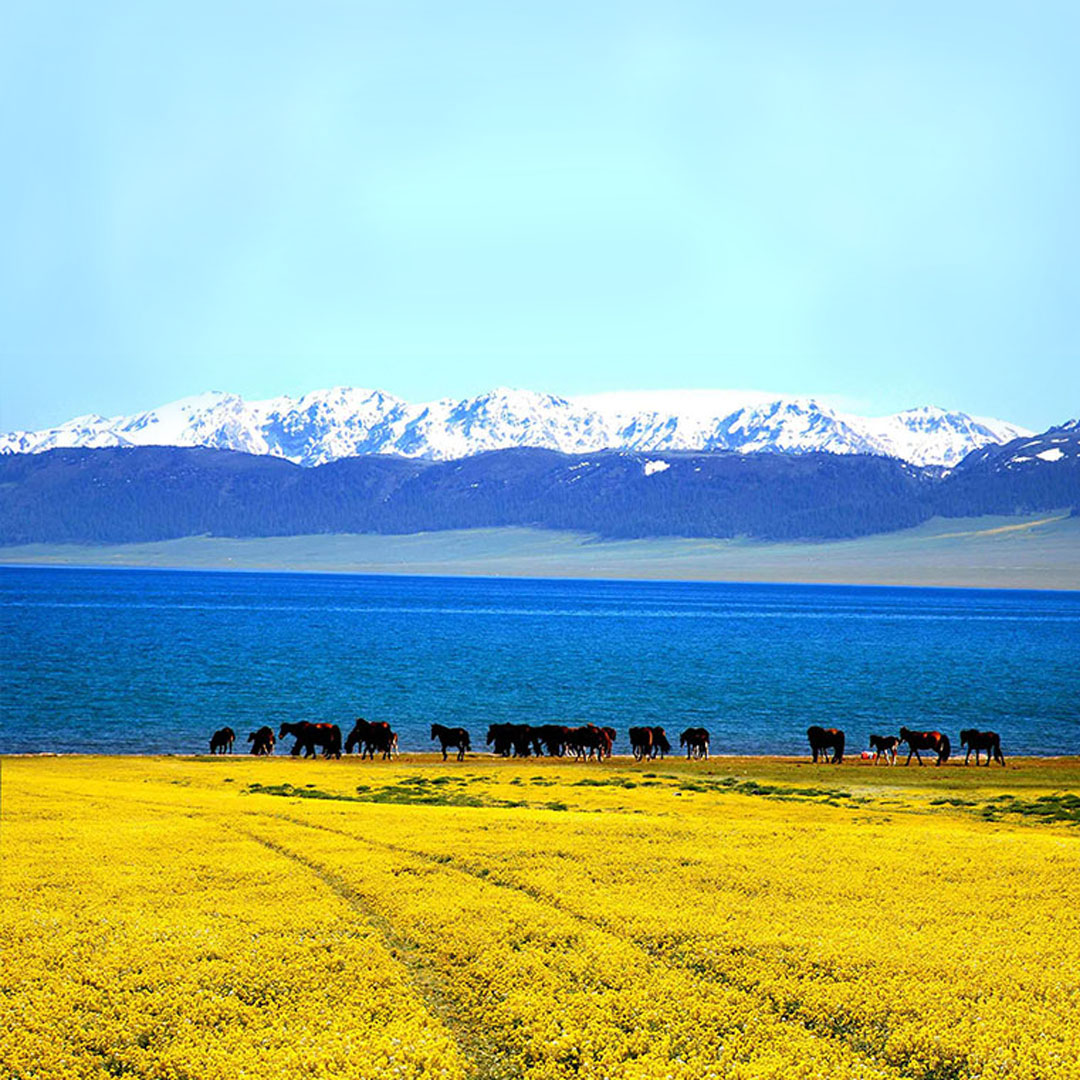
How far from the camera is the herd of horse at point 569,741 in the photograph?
48.1 metres

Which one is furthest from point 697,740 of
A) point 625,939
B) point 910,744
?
point 625,939

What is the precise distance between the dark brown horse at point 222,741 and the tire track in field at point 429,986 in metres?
29.4

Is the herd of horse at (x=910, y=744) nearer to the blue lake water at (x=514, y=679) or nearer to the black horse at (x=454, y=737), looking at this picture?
the blue lake water at (x=514, y=679)

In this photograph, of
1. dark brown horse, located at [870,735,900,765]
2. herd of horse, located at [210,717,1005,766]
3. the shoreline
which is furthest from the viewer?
A: herd of horse, located at [210,717,1005,766]

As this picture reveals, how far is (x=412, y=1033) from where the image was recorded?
1371 centimetres

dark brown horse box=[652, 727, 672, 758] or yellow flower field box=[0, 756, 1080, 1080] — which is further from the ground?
yellow flower field box=[0, 756, 1080, 1080]

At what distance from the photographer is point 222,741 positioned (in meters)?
49.6

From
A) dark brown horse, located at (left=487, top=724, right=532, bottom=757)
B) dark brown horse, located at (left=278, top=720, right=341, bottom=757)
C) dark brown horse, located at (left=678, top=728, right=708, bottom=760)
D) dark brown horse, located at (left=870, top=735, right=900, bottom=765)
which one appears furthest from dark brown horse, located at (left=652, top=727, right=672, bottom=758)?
dark brown horse, located at (left=278, top=720, right=341, bottom=757)

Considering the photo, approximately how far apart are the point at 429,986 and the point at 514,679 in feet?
224

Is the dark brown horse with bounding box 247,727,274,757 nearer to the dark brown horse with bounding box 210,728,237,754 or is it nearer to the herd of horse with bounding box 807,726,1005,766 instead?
the dark brown horse with bounding box 210,728,237,754

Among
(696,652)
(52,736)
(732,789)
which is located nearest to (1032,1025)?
(732,789)

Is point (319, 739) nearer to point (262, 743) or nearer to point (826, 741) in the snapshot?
point (262, 743)

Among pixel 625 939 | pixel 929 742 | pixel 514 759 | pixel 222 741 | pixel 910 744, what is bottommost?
pixel 514 759

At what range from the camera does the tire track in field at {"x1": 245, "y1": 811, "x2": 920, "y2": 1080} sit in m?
13.3
